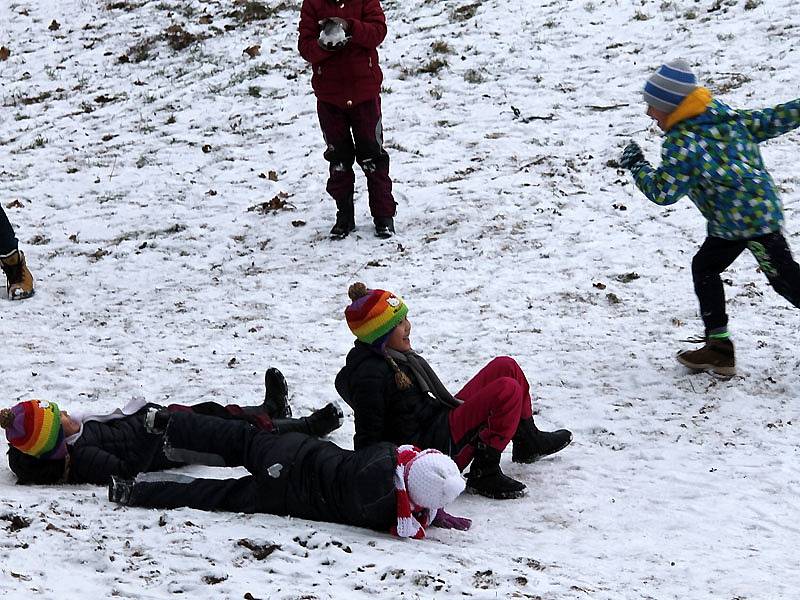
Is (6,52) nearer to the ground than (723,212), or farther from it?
farther from it

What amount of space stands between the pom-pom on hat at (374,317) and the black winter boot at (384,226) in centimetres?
390

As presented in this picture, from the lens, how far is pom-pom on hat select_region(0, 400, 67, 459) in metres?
5.60

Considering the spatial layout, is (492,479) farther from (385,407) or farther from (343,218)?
(343,218)

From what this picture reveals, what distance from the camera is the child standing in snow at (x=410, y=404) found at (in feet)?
17.5

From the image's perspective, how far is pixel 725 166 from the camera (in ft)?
19.5

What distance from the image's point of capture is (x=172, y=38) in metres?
15.1

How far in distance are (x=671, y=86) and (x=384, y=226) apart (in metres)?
3.85

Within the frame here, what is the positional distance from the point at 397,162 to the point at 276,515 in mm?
6275

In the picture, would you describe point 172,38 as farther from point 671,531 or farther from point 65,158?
point 671,531

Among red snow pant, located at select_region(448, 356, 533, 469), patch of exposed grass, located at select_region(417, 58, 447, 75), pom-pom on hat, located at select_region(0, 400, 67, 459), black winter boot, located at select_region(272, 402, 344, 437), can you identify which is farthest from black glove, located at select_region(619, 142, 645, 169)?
patch of exposed grass, located at select_region(417, 58, 447, 75)

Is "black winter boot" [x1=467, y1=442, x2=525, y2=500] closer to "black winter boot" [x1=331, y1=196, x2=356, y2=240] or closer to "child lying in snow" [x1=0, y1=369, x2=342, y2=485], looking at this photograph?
"child lying in snow" [x1=0, y1=369, x2=342, y2=485]

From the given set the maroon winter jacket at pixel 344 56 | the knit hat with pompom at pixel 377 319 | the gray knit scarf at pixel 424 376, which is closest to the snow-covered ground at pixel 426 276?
the gray knit scarf at pixel 424 376

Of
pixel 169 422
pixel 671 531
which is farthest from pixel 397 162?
pixel 671 531

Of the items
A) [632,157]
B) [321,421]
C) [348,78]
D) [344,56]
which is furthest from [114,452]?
[344,56]
